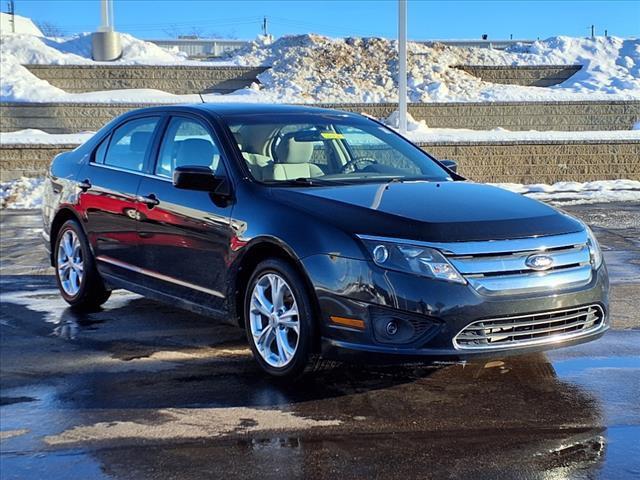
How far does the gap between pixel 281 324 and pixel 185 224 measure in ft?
3.49

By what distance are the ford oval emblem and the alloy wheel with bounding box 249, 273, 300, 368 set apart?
1266 mm

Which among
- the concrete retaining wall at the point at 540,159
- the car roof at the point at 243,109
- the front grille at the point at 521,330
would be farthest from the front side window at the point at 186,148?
the concrete retaining wall at the point at 540,159

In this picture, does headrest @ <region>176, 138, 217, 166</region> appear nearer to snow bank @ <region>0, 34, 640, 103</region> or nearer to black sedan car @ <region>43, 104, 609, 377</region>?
black sedan car @ <region>43, 104, 609, 377</region>

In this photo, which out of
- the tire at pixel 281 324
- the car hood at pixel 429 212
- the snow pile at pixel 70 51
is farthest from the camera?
the snow pile at pixel 70 51

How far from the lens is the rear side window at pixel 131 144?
19.9ft

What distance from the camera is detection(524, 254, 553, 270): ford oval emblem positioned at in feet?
14.1

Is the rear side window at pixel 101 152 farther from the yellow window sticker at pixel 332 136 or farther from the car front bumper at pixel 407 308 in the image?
the car front bumper at pixel 407 308

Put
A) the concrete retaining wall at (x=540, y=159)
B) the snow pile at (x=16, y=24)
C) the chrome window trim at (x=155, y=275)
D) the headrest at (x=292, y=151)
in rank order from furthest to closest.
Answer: the snow pile at (x=16, y=24), the concrete retaining wall at (x=540, y=159), the headrest at (x=292, y=151), the chrome window trim at (x=155, y=275)

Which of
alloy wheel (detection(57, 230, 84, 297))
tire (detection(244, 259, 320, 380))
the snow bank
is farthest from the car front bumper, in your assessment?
the snow bank

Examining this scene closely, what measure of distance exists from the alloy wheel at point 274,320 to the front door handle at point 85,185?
7.32 ft

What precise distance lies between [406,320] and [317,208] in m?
0.83

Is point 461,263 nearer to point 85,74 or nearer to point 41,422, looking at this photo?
point 41,422

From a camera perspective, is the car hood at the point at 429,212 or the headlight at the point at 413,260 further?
the car hood at the point at 429,212

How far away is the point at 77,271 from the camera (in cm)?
678
